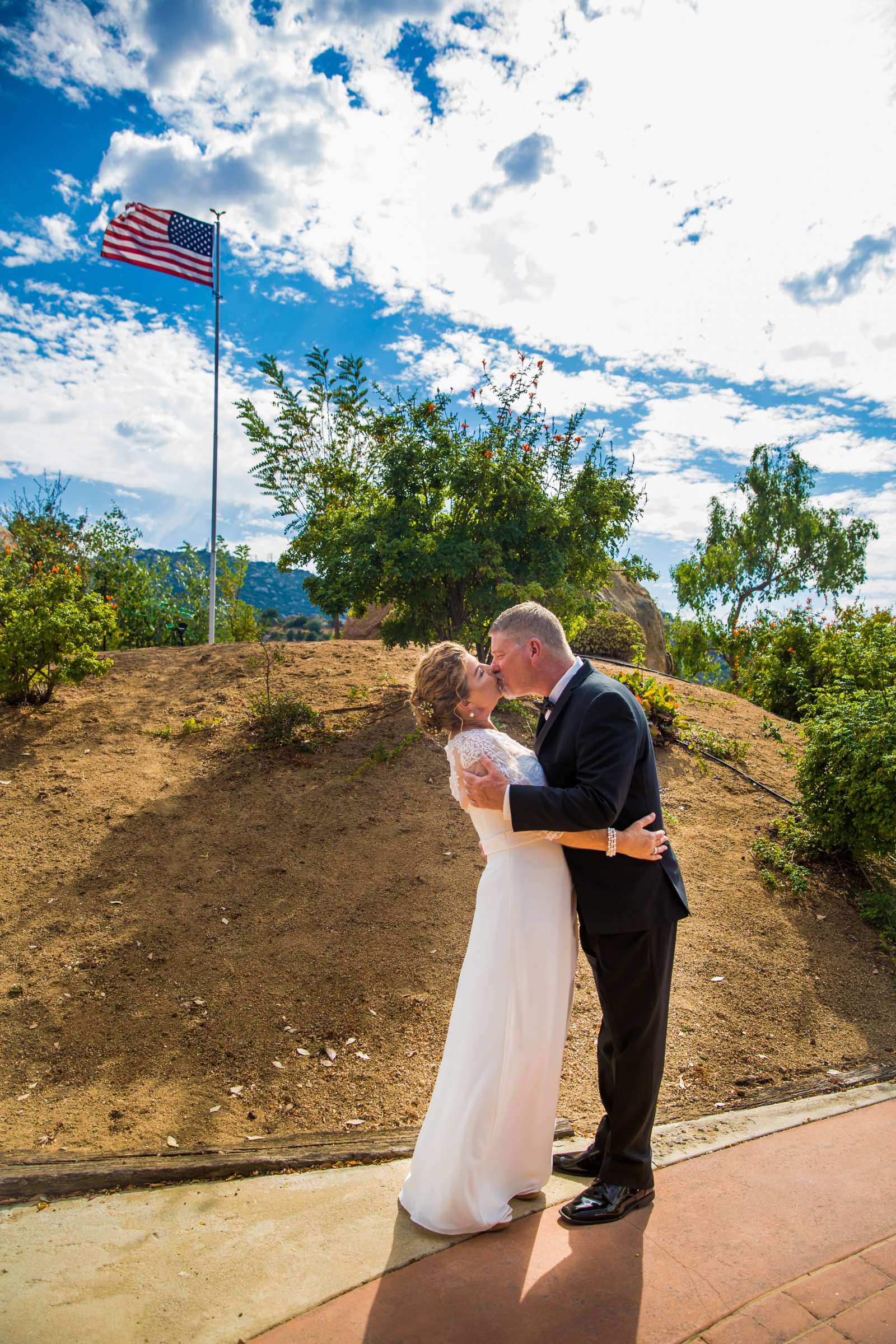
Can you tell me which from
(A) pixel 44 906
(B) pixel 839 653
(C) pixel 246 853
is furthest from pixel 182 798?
(B) pixel 839 653

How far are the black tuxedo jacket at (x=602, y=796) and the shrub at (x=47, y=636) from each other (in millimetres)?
6058

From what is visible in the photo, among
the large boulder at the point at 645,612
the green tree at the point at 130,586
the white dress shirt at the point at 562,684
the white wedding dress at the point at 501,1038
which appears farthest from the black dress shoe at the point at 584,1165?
the large boulder at the point at 645,612

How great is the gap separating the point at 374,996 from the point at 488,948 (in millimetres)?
2080

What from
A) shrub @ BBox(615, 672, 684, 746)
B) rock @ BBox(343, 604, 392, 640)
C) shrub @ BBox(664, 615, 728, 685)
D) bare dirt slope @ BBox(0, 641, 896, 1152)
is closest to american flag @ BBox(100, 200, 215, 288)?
rock @ BBox(343, 604, 392, 640)

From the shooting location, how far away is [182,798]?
21.6 ft

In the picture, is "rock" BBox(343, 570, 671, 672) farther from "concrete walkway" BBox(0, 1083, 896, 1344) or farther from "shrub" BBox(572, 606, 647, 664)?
"concrete walkway" BBox(0, 1083, 896, 1344)

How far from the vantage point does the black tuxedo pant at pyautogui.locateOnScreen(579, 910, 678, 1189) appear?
292 cm

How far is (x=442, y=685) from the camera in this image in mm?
2900

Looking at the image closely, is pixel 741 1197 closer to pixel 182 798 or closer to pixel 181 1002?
pixel 181 1002

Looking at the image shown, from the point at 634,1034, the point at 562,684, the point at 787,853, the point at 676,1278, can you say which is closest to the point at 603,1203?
the point at 676,1278

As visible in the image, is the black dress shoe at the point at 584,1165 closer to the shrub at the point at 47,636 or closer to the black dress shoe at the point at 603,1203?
the black dress shoe at the point at 603,1203

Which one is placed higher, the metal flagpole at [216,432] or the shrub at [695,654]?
the metal flagpole at [216,432]

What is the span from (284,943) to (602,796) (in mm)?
3038

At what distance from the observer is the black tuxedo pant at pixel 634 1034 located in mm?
2924
